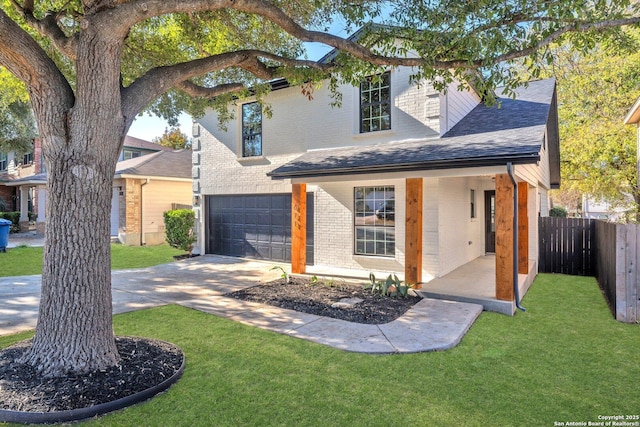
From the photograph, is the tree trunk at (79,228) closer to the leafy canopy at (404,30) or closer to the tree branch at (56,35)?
the tree branch at (56,35)

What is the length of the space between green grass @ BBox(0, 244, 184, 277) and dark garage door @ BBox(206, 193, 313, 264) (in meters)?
1.98

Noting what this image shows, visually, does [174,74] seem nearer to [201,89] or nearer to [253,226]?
[201,89]

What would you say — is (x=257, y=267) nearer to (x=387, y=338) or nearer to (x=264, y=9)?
(x=387, y=338)

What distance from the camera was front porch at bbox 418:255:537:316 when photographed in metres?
6.89

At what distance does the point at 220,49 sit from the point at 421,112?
5015mm

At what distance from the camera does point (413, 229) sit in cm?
795

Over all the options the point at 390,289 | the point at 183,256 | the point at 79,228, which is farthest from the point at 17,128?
the point at 390,289

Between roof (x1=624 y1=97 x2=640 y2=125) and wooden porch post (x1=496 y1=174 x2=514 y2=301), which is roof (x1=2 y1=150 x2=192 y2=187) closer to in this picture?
wooden porch post (x1=496 y1=174 x2=514 y2=301)

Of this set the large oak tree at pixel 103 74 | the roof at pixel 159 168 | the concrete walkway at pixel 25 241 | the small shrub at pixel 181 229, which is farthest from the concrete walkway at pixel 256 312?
the concrete walkway at pixel 25 241

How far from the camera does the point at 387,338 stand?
5.40 metres

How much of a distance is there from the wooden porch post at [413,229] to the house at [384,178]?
0.07 feet

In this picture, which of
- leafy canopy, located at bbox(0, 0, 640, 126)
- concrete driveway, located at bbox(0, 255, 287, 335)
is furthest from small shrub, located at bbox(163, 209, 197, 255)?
leafy canopy, located at bbox(0, 0, 640, 126)

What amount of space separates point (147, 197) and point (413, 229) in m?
13.7

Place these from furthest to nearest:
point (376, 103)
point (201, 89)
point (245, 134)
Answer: point (245, 134)
point (376, 103)
point (201, 89)
